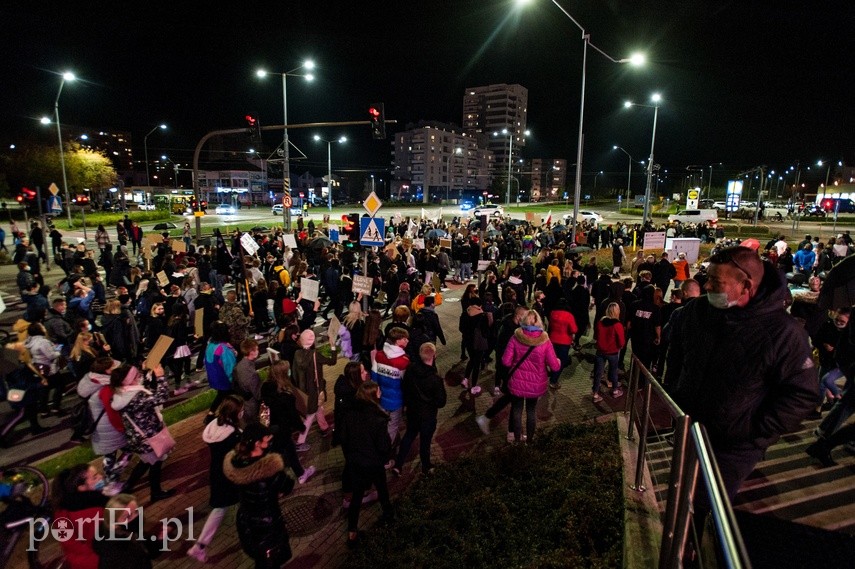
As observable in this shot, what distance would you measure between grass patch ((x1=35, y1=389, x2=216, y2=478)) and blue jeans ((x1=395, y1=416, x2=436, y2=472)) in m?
3.85

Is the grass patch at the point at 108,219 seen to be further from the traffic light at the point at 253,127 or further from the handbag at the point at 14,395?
the handbag at the point at 14,395

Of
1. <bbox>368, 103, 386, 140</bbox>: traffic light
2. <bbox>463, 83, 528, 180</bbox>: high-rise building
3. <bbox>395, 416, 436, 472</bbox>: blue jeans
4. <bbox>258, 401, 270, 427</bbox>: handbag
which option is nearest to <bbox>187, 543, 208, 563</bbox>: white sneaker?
<bbox>258, 401, 270, 427</bbox>: handbag

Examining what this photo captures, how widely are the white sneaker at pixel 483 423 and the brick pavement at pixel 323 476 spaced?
7 centimetres

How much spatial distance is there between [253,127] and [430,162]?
124 metres

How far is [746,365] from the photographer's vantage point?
3.04 m

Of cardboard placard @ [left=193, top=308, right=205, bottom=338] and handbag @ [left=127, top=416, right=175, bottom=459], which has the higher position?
cardboard placard @ [left=193, top=308, right=205, bottom=338]

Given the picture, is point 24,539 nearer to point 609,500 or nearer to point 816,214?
point 609,500

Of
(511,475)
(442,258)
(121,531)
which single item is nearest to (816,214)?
(442,258)

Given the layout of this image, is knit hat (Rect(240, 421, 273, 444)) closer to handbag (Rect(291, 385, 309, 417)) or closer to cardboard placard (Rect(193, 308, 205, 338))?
handbag (Rect(291, 385, 309, 417))

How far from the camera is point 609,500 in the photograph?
4.62m

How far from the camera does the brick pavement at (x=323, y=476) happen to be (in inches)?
189

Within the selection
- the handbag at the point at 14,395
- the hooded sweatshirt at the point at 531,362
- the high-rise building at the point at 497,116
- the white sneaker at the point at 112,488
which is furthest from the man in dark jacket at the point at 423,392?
the high-rise building at the point at 497,116

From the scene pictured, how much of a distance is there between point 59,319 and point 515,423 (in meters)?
8.23

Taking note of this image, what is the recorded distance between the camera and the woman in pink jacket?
6195 millimetres
